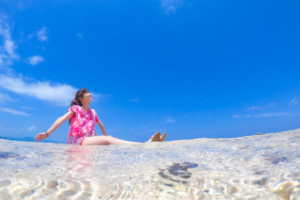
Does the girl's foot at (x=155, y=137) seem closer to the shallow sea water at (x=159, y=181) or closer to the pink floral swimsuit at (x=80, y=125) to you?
the pink floral swimsuit at (x=80, y=125)

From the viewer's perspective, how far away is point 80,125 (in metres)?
5.82

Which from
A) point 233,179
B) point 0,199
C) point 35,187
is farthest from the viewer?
point 233,179

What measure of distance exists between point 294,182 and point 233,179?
1.44 feet

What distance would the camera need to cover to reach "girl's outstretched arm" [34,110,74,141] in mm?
5226

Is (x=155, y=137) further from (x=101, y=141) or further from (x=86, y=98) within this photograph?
(x=86, y=98)

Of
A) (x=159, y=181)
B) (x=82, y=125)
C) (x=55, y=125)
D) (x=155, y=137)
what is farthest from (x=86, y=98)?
(x=159, y=181)

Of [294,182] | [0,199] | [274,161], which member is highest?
[274,161]

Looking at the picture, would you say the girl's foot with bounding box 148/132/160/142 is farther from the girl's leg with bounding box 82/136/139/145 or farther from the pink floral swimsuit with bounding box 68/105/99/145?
the pink floral swimsuit with bounding box 68/105/99/145

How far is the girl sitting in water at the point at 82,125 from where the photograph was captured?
518 centimetres

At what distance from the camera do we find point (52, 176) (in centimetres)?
170

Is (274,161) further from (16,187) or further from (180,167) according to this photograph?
(16,187)

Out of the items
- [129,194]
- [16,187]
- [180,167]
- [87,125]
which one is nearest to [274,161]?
[180,167]

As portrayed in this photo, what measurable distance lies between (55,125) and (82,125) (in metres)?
0.77

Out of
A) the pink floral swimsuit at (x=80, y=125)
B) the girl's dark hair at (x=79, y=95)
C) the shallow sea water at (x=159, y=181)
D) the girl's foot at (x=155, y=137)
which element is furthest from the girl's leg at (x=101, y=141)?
the shallow sea water at (x=159, y=181)
